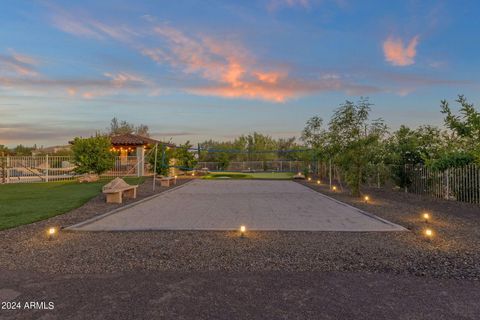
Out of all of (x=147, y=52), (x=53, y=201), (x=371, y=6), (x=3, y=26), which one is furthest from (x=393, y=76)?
(x=3, y=26)

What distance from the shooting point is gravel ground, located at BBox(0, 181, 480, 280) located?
3.76 metres

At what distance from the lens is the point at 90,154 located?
1728cm

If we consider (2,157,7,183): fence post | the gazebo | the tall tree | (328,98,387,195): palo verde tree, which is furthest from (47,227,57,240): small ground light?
the tall tree

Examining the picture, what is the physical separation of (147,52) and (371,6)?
10.1 metres

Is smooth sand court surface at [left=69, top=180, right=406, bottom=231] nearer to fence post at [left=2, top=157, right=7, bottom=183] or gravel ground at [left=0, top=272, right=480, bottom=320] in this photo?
gravel ground at [left=0, top=272, right=480, bottom=320]

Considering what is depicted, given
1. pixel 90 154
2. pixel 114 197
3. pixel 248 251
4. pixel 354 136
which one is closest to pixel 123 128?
pixel 90 154

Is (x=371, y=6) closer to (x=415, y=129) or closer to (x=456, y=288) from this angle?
(x=415, y=129)

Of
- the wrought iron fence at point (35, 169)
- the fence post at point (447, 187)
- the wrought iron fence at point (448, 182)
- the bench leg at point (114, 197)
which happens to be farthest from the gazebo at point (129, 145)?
the fence post at point (447, 187)

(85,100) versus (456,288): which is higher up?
(85,100)

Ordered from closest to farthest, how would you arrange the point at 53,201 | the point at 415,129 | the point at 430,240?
the point at 430,240
the point at 53,201
the point at 415,129

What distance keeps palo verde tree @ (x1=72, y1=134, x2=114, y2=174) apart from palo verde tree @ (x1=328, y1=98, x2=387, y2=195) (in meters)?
13.1

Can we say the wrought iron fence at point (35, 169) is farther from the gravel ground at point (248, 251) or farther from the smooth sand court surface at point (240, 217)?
the gravel ground at point (248, 251)

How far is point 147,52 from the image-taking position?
14.6m

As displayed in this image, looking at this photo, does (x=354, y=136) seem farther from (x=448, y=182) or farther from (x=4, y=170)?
(x=4, y=170)
